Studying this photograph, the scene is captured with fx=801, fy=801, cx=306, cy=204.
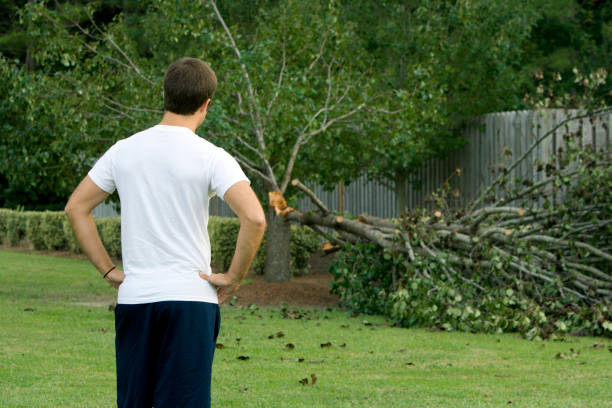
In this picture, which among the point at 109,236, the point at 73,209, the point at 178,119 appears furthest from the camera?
the point at 109,236

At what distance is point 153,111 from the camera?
33.4 feet

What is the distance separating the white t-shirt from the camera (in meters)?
2.86

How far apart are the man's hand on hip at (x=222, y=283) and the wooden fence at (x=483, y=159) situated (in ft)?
23.7

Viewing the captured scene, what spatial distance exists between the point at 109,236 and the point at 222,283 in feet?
53.3

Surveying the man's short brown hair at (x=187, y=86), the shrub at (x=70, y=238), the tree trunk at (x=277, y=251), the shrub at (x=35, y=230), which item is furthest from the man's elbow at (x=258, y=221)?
the shrub at (x=35, y=230)

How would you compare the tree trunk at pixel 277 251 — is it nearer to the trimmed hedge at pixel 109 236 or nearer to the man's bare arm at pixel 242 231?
the trimmed hedge at pixel 109 236

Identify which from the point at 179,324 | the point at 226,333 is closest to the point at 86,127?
the point at 226,333

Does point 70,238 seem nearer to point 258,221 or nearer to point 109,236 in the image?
point 109,236

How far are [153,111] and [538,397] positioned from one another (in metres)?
6.47

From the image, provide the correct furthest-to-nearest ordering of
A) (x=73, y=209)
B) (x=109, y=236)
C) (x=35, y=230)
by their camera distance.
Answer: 1. (x=35, y=230)
2. (x=109, y=236)
3. (x=73, y=209)

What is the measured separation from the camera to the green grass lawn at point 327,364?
5.26 m

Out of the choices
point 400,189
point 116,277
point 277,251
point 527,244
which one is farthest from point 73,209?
point 400,189

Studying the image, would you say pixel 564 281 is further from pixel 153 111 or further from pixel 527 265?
pixel 153 111

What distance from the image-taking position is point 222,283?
9.62ft
